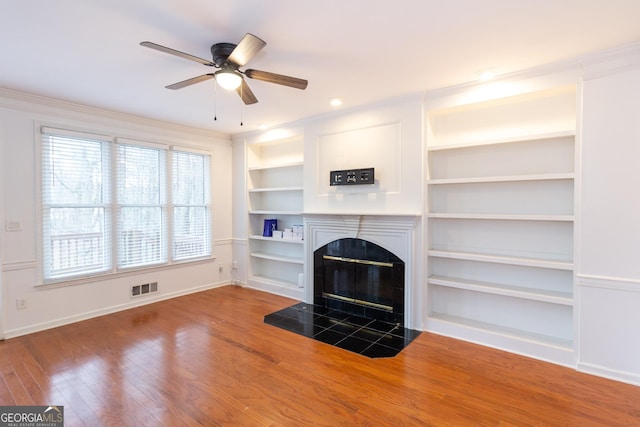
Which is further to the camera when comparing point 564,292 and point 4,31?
point 564,292

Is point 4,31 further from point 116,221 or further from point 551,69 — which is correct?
point 551,69

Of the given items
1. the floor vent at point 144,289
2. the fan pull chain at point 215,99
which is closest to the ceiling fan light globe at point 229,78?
the fan pull chain at point 215,99

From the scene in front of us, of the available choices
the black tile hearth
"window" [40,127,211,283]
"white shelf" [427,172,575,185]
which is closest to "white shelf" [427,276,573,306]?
the black tile hearth

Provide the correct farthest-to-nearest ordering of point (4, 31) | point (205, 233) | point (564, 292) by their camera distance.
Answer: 1. point (205, 233)
2. point (564, 292)
3. point (4, 31)

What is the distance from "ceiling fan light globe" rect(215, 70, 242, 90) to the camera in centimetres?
242

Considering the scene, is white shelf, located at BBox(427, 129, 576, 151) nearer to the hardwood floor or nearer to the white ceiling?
the white ceiling

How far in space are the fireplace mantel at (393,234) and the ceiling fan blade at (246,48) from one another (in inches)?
88.8

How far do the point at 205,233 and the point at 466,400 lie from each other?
442cm

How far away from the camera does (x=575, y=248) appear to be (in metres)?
2.75

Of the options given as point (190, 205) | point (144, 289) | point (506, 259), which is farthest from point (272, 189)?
point (506, 259)

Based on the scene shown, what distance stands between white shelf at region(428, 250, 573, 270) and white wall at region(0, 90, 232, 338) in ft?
13.2

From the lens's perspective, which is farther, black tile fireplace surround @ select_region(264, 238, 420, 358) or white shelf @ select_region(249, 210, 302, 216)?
white shelf @ select_region(249, 210, 302, 216)

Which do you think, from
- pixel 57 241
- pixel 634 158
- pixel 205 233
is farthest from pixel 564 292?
pixel 57 241

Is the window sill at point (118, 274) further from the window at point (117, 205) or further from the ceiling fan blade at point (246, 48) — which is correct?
the ceiling fan blade at point (246, 48)
